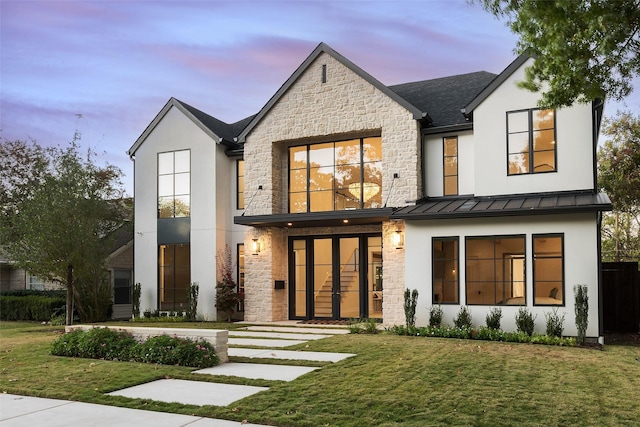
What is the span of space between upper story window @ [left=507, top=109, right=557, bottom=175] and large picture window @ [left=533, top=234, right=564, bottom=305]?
6.26ft

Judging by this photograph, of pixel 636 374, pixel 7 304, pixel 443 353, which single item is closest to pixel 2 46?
pixel 443 353

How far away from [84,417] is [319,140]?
41.4 ft

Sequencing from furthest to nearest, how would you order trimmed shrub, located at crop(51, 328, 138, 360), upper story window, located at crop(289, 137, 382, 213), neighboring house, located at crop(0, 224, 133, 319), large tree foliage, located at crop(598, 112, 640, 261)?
1. neighboring house, located at crop(0, 224, 133, 319)
2. large tree foliage, located at crop(598, 112, 640, 261)
3. upper story window, located at crop(289, 137, 382, 213)
4. trimmed shrub, located at crop(51, 328, 138, 360)

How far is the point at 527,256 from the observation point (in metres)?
13.6

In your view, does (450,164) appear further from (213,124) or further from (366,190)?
(213,124)

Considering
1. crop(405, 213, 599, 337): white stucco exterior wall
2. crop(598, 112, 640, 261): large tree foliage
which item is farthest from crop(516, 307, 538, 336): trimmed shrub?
crop(598, 112, 640, 261): large tree foliage

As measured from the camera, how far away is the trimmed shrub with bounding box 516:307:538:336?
43.3ft

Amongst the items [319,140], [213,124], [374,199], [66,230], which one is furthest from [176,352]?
[213,124]

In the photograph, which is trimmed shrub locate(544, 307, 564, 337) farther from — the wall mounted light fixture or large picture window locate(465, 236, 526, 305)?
the wall mounted light fixture

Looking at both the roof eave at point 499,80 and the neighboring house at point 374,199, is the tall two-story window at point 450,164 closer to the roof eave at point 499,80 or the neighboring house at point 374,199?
the neighboring house at point 374,199

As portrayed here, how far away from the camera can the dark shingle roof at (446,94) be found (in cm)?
1641

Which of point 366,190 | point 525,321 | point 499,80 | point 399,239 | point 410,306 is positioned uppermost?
point 499,80

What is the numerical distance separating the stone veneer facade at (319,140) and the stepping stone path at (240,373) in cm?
409

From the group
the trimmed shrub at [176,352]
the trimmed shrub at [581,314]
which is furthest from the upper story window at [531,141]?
the trimmed shrub at [176,352]
